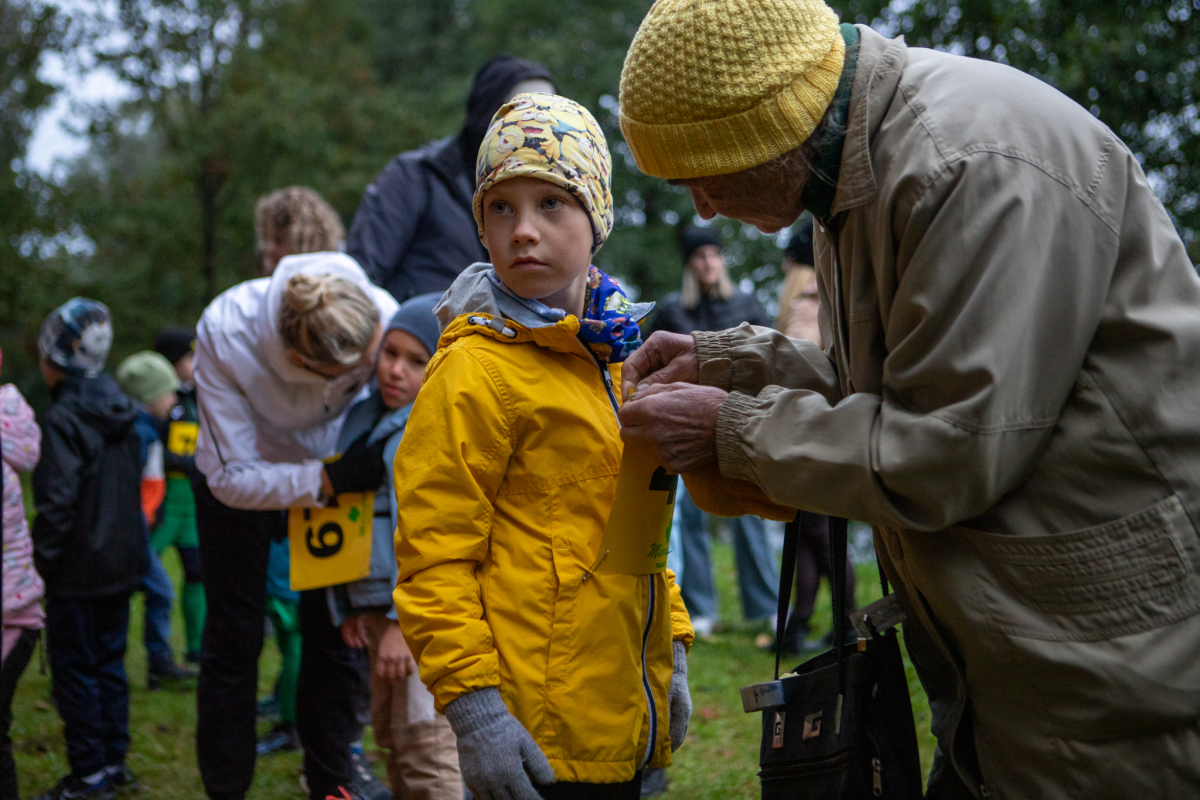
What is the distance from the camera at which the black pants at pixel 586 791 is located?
6.66ft

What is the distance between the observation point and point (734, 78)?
168 centimetres

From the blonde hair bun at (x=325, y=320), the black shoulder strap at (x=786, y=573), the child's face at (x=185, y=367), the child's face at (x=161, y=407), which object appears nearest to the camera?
the black shoulder strap at (x=786, y=573)

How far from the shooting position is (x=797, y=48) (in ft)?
5.56

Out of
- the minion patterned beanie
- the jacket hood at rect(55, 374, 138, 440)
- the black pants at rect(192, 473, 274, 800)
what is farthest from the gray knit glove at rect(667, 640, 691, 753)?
the jacket hood at rect(55, 374, 138, 440)

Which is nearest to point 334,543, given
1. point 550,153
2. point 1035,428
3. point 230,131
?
point 550,153

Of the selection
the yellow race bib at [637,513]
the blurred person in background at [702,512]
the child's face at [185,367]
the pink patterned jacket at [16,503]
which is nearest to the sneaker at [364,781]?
the pink patterned jacket at [16,503]

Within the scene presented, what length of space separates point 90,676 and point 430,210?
254 cm

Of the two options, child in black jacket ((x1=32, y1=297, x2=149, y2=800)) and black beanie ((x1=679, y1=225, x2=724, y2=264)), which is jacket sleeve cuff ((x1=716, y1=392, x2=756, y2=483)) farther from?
black beanie ((x1=679, y1=225, x2=724, y2=264))

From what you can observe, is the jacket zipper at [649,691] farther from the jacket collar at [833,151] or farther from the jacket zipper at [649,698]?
the jacket collar at [833,151]

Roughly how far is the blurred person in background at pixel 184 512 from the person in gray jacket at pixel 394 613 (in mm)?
3432

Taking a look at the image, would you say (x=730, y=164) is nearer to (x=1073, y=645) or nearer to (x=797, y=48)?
(x=797, y=48)

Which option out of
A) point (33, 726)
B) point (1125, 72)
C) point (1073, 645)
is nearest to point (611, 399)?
point (1073, 645)

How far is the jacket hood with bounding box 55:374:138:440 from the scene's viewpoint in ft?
15.9

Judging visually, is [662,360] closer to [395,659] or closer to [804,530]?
[395,659]
